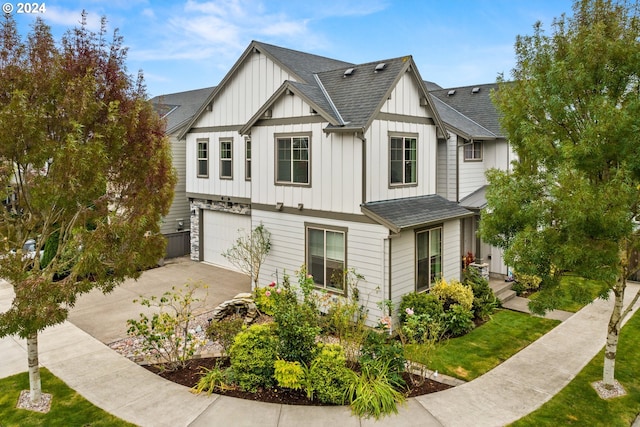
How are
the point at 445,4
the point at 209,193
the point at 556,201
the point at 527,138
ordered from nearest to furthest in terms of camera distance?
the point at 556,201 → the point at 527,138 → the point at 445,4 → the point at 209,193

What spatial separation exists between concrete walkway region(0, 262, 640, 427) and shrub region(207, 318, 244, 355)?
50.9 inches

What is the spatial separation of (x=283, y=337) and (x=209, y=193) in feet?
39.9

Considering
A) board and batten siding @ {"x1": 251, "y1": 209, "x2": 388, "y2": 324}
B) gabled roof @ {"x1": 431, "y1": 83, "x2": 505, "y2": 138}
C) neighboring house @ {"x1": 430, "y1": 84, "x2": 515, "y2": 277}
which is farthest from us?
gabled roof @ {"x1": 431, "y1": 83, "x2": 505, "y2": 138}

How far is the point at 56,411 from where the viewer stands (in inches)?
308

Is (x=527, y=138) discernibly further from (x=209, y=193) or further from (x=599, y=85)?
(x=209, y=193)

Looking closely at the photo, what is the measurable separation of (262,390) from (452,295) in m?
6.55

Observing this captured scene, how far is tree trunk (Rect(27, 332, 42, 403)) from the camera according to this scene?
7977mm

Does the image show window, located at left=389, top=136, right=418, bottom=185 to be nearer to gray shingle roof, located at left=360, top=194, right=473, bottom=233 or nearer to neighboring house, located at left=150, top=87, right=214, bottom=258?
gray shingle roof, located at left=360, top=194, right=473, bottom=233

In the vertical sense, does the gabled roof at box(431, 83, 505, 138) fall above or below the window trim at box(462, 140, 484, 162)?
above

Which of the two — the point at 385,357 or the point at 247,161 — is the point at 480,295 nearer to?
the point at 385,357

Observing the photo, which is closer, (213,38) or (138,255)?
(138,255)

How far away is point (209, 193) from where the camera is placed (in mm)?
19594

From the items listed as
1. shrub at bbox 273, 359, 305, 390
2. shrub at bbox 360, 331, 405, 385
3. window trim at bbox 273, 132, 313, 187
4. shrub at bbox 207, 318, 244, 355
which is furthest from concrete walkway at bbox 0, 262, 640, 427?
window trim at bbox 273, 132, 313, 187

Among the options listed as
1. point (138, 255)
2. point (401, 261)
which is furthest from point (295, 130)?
point (138, 255)
